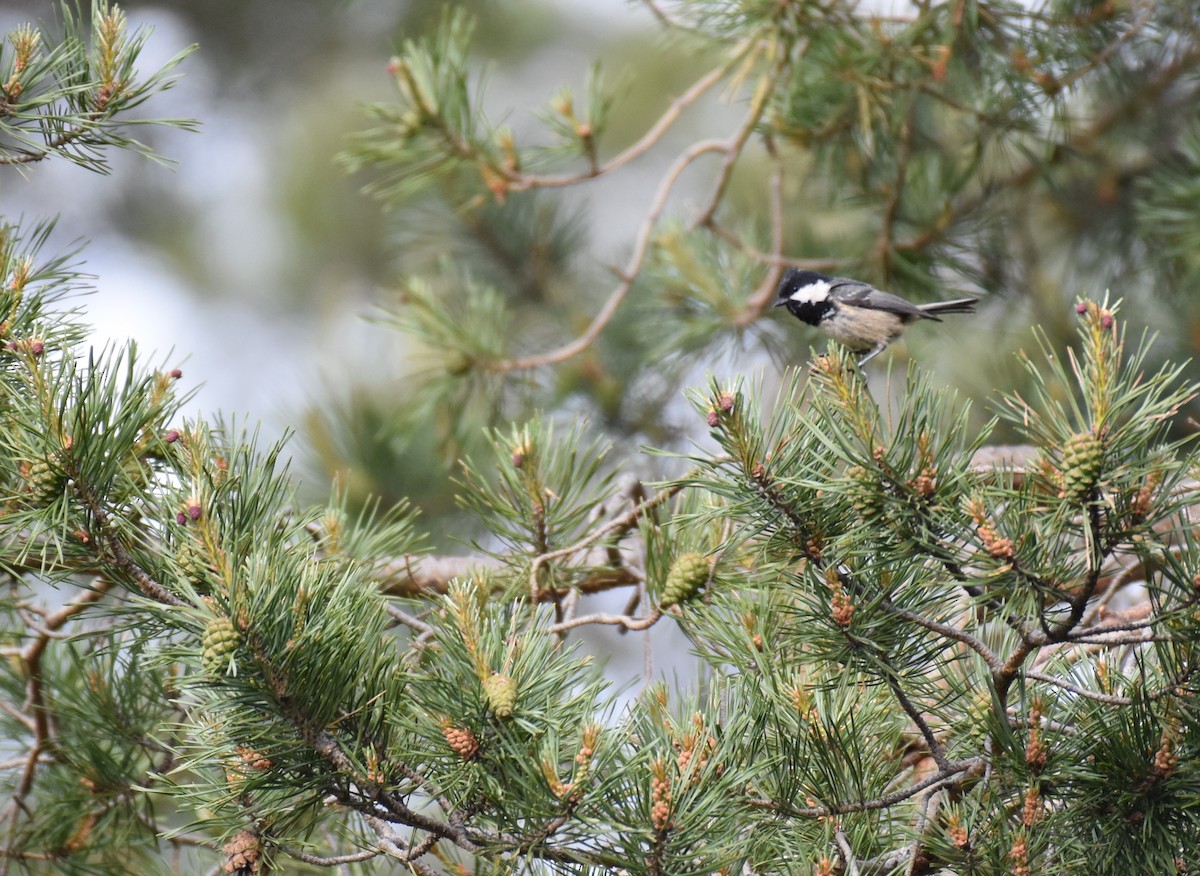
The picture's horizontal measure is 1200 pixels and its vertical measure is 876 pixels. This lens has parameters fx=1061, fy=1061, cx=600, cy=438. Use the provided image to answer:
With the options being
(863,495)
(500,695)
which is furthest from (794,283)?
(500,695)

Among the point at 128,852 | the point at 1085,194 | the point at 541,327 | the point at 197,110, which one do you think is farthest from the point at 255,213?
the point at 128,852

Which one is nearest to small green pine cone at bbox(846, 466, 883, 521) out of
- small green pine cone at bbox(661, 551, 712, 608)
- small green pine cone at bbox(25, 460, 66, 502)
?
small green pine cone at bbox(661, 551, 712, 608)

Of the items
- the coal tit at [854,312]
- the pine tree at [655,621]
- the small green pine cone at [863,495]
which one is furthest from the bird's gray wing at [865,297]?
the small green pine cone at [863,495]

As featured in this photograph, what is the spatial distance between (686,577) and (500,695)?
1.33ft

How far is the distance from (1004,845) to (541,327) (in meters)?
2.70

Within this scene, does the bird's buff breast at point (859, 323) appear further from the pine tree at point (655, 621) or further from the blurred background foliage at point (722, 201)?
the pine tree at point (655, 621)

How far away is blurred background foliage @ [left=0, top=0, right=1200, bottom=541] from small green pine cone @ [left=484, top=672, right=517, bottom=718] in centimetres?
63

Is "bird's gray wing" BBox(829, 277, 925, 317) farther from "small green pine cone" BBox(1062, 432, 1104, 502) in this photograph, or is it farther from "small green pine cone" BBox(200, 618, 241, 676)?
"small green pine cone" BBox(200, 618, 241, 676)

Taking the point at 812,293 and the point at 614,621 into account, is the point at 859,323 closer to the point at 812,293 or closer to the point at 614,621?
the point at 812,293

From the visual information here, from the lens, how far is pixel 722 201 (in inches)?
158

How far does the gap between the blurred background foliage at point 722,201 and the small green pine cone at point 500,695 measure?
628mm

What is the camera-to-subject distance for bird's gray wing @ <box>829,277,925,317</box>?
7.33 feet

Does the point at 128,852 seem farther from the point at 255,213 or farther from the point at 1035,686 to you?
the point at 255,213

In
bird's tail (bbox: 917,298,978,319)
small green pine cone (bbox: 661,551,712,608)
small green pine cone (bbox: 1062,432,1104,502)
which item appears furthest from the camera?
bird's tail (bbox: 917,298,978,319)
